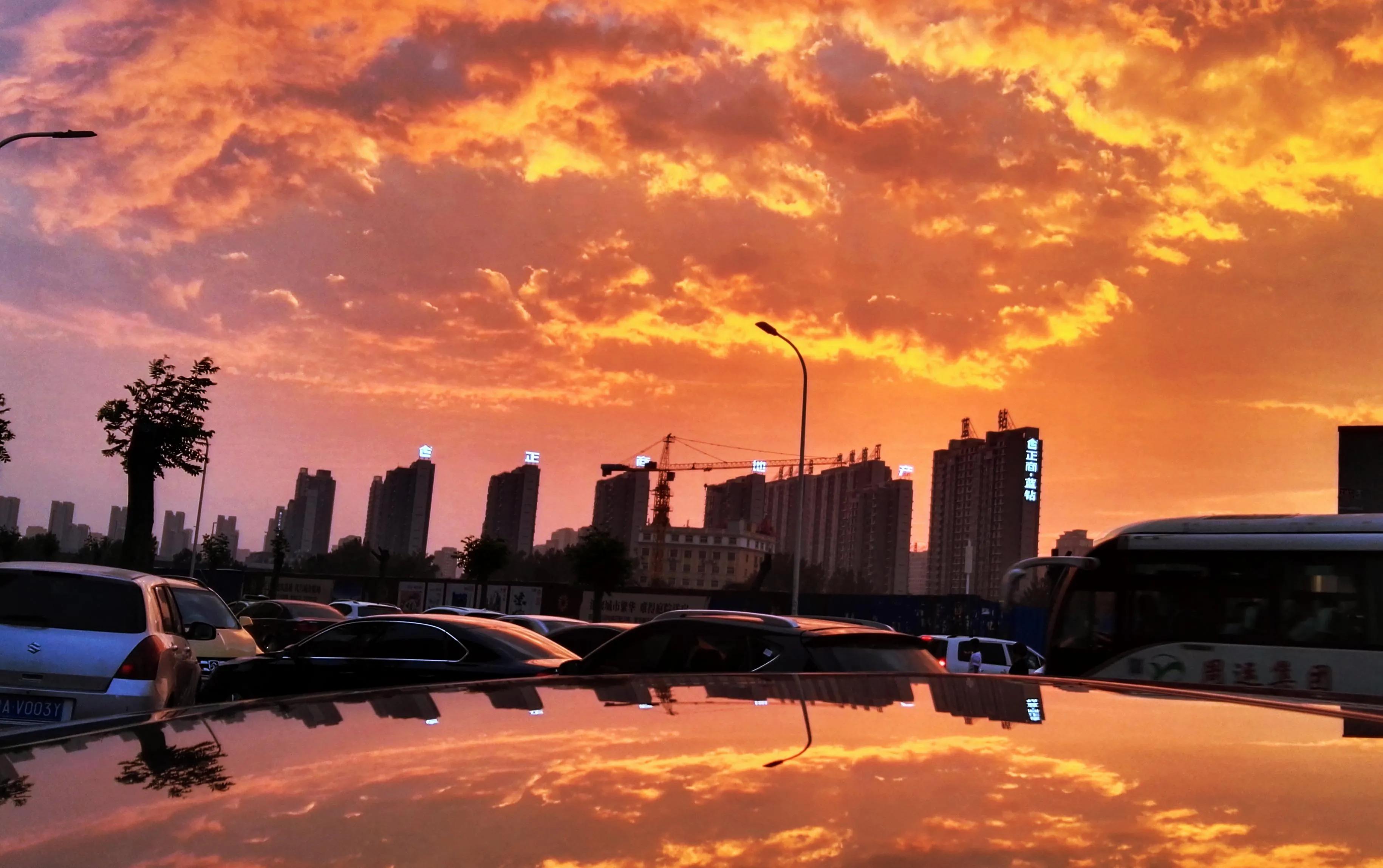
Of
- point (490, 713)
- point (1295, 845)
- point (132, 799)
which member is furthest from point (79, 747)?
point (1295, 845)

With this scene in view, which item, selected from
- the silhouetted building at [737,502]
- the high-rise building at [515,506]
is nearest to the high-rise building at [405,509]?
the high-rise building at [515,506]

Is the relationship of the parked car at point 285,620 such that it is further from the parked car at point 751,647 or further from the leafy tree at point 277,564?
the leafy tree at point 277,564

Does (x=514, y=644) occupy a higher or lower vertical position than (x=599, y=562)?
lower

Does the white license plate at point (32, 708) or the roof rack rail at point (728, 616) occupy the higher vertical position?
the roof rack rail at point (728, 616)

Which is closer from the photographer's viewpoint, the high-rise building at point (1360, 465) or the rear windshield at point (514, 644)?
the rear windshield at point (514, 644)

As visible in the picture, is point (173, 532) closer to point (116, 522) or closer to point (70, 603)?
point (116, 522)

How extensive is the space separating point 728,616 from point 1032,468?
85.5 metres

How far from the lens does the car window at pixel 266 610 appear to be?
27547 mm

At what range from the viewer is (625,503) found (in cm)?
13800

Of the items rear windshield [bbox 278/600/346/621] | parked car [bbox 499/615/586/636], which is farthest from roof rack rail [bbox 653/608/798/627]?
rear windshield [bbox 278/600/346/621]

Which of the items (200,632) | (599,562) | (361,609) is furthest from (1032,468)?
(200,632)

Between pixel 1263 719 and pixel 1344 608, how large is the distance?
403 inches

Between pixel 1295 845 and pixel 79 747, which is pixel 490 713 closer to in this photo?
pixel 79 747

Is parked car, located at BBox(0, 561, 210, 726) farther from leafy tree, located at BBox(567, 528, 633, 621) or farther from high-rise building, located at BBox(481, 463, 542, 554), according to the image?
high-rise building, located at BBox(481, 463, 542, 554)
